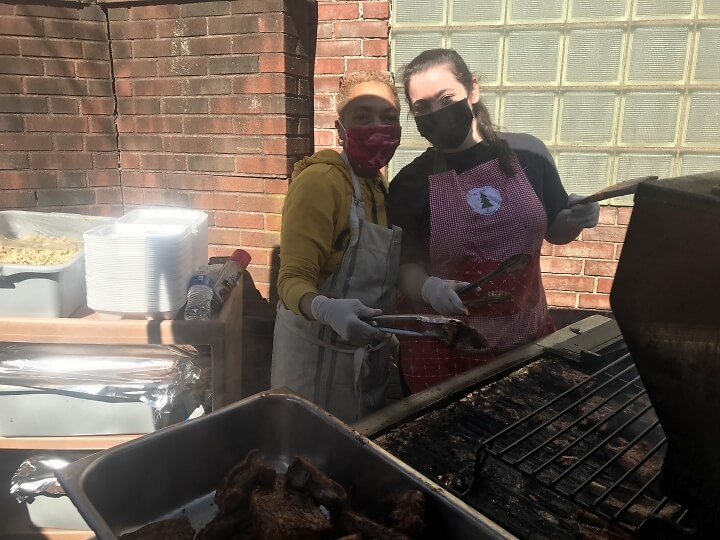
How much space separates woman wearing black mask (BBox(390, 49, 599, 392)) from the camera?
2.15 meters

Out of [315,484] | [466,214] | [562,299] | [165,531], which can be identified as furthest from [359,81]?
[562,299]

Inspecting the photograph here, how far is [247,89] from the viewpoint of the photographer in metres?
3.06

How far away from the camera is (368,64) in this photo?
312cm

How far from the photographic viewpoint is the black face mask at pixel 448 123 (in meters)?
2.15

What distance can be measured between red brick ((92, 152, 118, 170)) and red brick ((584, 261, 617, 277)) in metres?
2.91

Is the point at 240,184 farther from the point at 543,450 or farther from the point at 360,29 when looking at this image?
the point at 543,450

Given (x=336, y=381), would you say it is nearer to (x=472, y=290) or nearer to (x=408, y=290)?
(x=408, y=290)

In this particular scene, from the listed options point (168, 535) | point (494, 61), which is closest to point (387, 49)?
point (494, 61)

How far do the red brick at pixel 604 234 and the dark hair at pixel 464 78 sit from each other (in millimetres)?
1079

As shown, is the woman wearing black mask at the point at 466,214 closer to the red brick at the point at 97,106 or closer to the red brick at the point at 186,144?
the red brick at the point at 186,144

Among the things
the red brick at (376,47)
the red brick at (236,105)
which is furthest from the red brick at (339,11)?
the red brick at (236,105)

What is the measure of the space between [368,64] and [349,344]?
1783 millimetres

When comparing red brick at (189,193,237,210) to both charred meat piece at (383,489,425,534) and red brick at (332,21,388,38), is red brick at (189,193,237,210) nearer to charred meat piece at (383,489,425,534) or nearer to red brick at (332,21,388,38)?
red brick at (332,21,388,38)

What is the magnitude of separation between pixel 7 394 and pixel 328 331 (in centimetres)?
146
